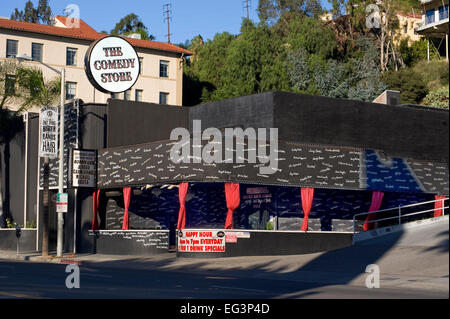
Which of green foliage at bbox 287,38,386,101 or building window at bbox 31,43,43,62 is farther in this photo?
building window at bbox 31,43,43,62

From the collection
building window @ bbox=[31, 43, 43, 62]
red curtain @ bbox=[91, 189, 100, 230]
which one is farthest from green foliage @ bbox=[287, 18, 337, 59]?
red curtain @ bbox=[91, 189, 100, 230]

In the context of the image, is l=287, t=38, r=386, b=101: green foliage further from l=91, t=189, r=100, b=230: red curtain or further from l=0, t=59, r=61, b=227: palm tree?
l=91, t=189, r=100, b=230: red curtain

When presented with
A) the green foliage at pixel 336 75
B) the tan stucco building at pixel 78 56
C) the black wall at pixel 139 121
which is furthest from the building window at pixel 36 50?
the black wall at pixel 139 121

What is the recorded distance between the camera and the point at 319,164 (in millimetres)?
35062

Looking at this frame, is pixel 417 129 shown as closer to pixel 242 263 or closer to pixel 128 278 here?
pixel 242 263

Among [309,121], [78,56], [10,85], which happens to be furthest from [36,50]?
[309,121]

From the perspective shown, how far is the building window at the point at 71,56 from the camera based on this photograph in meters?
72.0

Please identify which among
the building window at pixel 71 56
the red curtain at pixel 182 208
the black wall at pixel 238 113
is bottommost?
the red curtain at pixel 182 208

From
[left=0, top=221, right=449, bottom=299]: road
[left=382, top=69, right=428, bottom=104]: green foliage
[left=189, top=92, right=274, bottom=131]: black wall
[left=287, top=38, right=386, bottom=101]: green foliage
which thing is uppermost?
[left=287, top=38, right=386, bottom=101]: green foliage

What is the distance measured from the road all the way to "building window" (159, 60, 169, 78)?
153 feet

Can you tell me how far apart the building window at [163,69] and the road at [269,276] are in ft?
153

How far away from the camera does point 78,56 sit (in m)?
72.8

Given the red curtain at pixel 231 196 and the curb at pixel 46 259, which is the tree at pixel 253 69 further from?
the red curtain at pixel 231 196

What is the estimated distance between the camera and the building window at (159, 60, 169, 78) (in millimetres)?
78062
